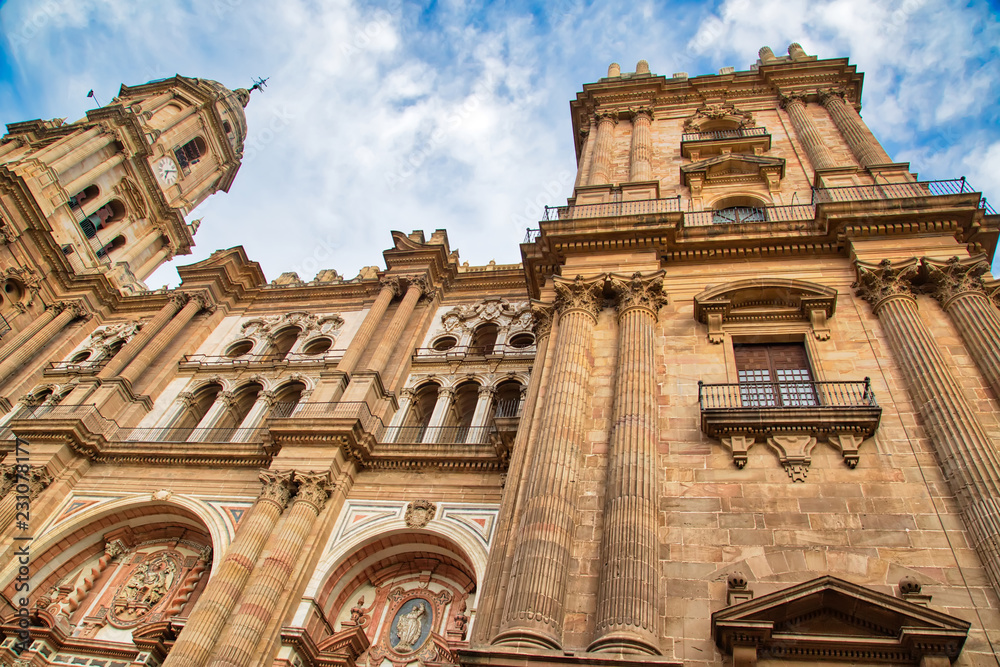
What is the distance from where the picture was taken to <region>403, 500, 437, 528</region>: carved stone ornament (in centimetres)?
1761

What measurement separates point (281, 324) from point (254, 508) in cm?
1168

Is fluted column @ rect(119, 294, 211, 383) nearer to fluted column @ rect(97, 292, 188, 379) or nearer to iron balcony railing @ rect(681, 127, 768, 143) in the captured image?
fluted column @ rect(97, 292, 188, 379)

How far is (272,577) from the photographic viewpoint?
51.4 feet

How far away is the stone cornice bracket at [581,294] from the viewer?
16953 millimetres

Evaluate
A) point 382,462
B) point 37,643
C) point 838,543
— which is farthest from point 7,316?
point 838,543

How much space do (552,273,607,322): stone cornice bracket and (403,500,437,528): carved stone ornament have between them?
18.6ft

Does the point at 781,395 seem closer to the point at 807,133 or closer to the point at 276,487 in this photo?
the point at 276,487

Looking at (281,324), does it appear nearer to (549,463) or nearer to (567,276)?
(567,276)

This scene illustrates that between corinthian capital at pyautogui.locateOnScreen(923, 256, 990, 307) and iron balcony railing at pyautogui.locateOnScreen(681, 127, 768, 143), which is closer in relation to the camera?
corinthian capital at pyautogui.locateOnScreen(923, 256, 990, 307)

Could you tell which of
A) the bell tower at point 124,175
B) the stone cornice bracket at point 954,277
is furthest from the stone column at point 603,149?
the bell tower at point 124,175

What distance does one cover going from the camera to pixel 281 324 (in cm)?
2805

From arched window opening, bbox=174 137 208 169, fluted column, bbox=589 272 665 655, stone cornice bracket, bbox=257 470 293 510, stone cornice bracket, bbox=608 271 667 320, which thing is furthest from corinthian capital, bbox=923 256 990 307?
arched window opening, bbox=174 137 208 169

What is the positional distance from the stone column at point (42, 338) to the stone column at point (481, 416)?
59.1ft

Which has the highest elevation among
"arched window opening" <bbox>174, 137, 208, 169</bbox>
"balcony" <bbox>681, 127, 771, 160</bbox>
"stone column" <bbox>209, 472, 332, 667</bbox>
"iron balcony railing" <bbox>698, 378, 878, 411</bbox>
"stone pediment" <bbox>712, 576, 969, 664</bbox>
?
"arched window opening" <bbox>174, 137, 208, 169</bbox>
